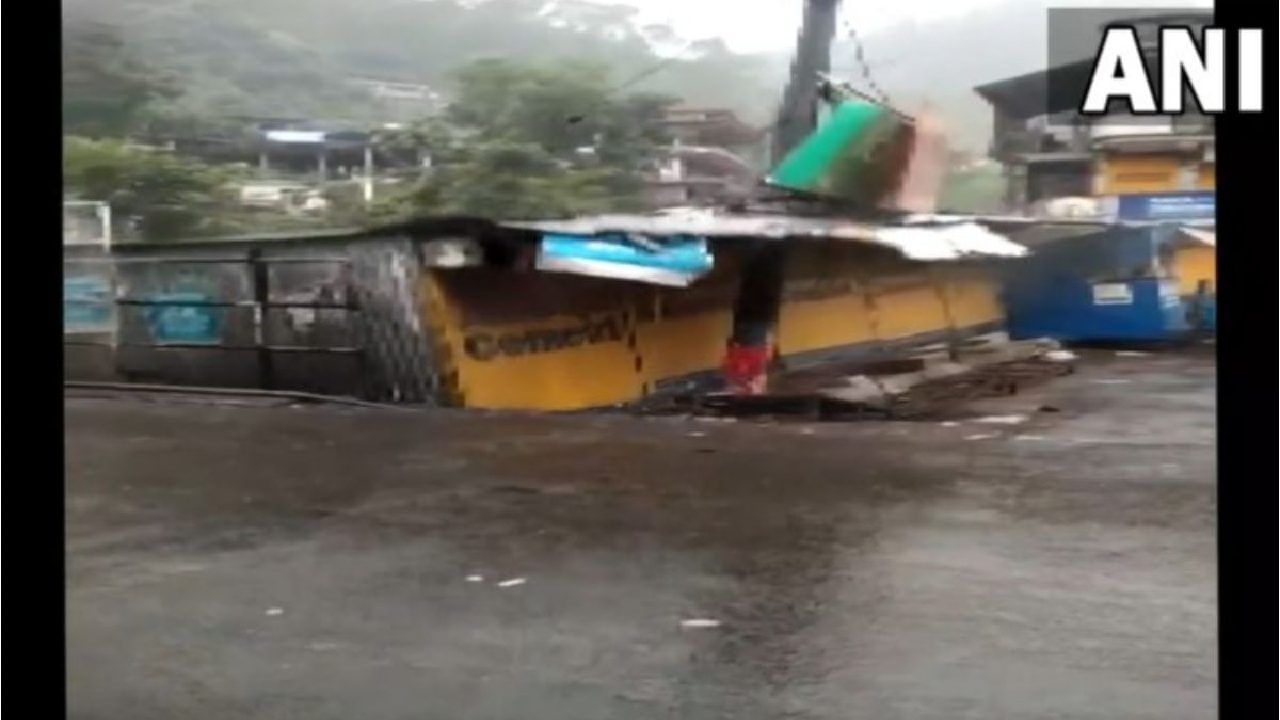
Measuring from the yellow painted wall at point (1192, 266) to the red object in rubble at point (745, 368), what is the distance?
152 cm

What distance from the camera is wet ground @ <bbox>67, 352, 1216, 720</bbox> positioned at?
214 centimetres

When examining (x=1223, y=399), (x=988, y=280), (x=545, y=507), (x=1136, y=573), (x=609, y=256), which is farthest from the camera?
(x=609, y=256)

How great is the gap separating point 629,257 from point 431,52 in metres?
0.81

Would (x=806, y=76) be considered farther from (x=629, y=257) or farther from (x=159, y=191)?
(x=159, y=191)

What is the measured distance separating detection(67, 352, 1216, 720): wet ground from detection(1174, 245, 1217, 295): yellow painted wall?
0.49ft

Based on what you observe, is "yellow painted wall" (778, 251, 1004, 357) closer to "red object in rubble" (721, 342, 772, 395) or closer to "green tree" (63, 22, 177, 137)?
"red object in rubble" (721, 342, 772, 395)

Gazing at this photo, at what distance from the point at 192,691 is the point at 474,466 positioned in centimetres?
184

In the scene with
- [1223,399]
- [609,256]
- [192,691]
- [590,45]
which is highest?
[590,45]

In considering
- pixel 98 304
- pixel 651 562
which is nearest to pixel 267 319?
pixel 98 304

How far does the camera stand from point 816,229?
343cm

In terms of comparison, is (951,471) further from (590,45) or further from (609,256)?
(590,45)

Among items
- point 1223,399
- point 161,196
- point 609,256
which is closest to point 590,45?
point 609,256

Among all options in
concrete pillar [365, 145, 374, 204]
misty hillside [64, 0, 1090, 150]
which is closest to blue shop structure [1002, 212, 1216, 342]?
misty hillside [64, 0, 1090, 150]

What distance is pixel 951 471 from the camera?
373cm
